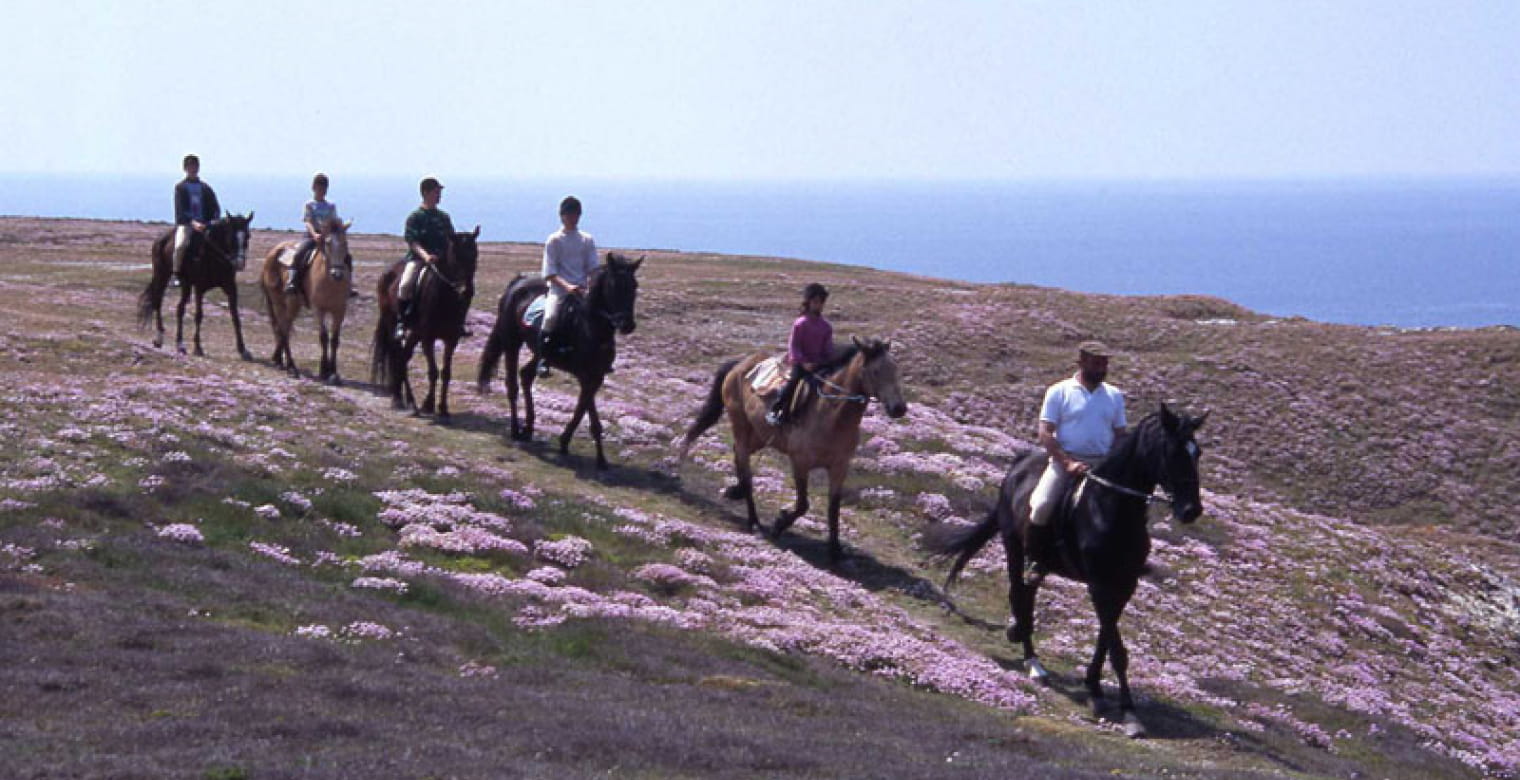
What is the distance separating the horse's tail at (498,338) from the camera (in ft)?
90.9

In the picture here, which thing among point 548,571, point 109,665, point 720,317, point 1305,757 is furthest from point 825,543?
point 720,317

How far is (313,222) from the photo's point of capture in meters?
31.8

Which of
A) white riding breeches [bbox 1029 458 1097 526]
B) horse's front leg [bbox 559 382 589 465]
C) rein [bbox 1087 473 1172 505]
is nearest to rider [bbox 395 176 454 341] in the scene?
horse's front leg [bbox 559 382 589 465]

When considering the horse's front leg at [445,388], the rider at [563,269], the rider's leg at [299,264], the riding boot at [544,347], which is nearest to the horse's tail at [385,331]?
the horse's front leg at [445,388]

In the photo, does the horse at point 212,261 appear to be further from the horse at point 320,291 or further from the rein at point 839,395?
the rein at point 839,395

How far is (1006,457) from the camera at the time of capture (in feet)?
113

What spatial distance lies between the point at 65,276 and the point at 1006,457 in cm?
3611

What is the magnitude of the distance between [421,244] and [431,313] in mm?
1470

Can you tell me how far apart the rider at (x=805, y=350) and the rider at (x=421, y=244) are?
918cm

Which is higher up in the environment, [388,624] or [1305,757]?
[388,624]

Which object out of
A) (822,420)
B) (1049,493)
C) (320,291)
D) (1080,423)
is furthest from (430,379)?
(1080,423)

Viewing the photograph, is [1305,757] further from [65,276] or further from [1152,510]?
[65,276]

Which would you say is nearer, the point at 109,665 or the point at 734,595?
the point at 109,665

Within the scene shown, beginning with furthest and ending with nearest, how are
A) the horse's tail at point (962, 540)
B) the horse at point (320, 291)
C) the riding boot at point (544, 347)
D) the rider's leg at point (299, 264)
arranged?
1. the rider's leg at point (299, 264)
2. the horse at point (320, 291)
3. the riding boot at point (544, 347)
4. the horse's tail at point (962, 540)
